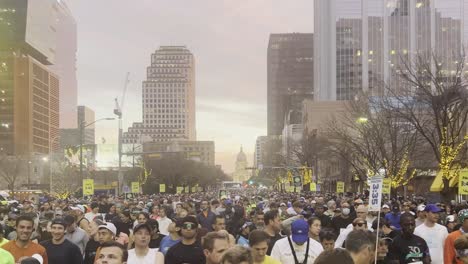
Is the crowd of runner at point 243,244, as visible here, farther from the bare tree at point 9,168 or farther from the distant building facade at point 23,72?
the distant building facade at point 23,72

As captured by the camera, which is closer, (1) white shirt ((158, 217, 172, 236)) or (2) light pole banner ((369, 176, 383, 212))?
(2) light pole banner ((369, 176, 383, 212))

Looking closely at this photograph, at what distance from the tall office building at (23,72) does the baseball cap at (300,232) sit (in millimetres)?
148228

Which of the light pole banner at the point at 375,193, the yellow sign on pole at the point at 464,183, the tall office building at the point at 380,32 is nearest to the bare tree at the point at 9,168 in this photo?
the tall office building at the point at 380,32

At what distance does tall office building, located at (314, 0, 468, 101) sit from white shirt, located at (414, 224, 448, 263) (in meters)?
125

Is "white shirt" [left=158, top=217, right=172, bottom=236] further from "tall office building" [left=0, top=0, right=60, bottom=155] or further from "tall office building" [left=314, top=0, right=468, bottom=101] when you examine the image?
"tall office building" [left=0, top=0, right=60, bottom=155]

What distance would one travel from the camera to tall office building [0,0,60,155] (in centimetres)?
15925

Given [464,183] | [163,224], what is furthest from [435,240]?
[464,183]

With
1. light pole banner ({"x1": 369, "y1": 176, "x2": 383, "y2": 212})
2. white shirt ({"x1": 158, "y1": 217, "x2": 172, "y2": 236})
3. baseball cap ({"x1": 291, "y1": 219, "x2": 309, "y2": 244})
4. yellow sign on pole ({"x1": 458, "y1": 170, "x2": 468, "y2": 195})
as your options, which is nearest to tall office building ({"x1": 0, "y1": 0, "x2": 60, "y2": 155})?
white shirt ({"x1": 158, "y1": 217, "x2": 172, "y2": 236})

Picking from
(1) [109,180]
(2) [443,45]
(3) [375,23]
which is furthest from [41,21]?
(2) [443,45]

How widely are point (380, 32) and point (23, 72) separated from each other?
292ft

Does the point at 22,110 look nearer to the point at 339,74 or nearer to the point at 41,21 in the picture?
the point at 41,21

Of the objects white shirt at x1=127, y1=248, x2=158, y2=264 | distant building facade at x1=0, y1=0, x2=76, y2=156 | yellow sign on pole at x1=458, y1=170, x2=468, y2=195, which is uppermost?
distant building facade at x1=0, y1=0, x2=76, y2=156

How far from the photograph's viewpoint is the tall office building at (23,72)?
15925cm

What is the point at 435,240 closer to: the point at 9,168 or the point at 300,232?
the point at 300,232
